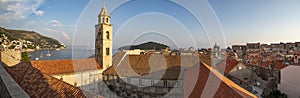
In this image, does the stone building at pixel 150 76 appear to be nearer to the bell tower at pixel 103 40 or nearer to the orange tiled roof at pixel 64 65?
the bell tower at pixel 103 40

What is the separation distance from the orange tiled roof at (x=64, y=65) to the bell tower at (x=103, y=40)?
96 cm

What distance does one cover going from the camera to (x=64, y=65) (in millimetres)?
20422

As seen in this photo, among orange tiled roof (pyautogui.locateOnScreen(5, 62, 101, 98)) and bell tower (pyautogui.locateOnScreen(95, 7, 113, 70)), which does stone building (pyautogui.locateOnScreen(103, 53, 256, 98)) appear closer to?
bell tower (pyautogui.locateOnScreen(95, 7, 113, 70))

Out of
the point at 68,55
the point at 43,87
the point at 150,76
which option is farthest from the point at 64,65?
the point at 68,55

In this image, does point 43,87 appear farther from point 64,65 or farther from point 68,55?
point 68,55

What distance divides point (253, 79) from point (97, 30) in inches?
927

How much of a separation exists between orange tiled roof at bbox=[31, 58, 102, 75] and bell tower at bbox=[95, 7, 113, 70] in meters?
0.96

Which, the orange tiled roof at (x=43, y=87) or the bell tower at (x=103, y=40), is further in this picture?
the bell tower at (x=103, y=40)

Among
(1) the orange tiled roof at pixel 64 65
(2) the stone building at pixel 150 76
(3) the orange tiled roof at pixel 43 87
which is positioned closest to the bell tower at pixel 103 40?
(1) the orange tiled roof at pixel 64 65

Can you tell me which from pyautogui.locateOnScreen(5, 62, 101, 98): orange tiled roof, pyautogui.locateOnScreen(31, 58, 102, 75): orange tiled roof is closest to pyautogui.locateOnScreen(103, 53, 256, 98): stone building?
pyautogui.locateOnScreen(31, 58, 102, 75): orange tiled roof

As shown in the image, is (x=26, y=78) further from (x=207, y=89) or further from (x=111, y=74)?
(x=111, y=74)

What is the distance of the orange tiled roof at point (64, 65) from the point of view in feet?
61.5

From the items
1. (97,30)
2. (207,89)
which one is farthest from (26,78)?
(97,30)

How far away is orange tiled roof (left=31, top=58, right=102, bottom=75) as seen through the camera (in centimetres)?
1875
